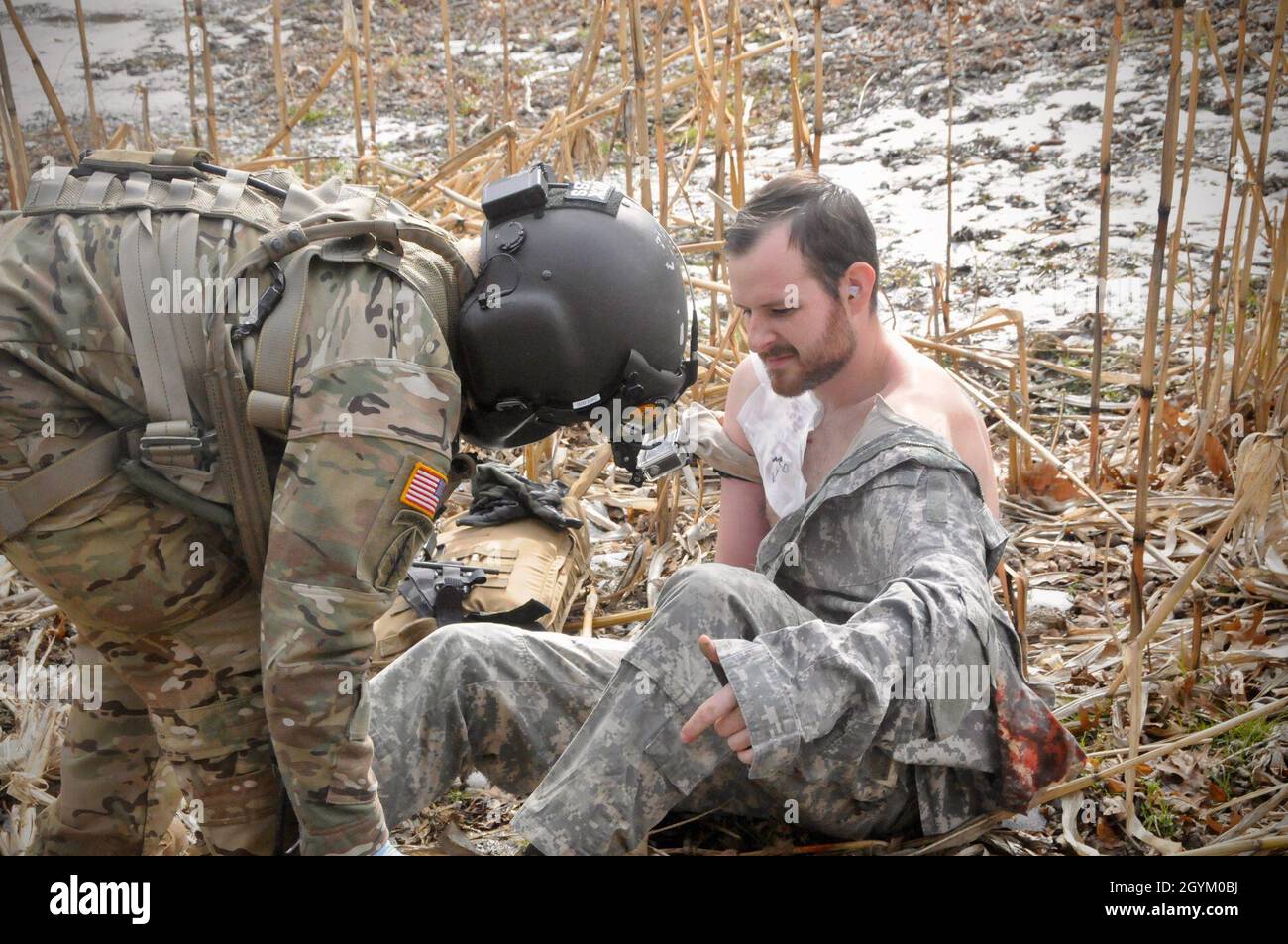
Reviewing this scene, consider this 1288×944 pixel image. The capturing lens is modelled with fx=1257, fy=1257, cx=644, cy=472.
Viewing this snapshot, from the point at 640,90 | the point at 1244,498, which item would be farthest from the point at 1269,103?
the point at 640,90

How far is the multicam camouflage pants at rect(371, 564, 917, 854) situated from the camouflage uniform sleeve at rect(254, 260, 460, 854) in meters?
0.40

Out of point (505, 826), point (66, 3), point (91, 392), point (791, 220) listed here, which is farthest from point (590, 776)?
point (66, 3)

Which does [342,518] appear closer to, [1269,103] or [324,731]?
[324,731]

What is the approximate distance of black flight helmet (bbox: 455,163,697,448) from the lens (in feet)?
7.39

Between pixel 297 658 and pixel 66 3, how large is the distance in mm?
8624

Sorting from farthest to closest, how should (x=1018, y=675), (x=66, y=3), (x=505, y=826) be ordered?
(x=66, y=3) < (x=505, y=826) < (x=1018, y=675)

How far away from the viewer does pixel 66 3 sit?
893 cm

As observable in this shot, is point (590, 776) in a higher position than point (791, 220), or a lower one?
lower

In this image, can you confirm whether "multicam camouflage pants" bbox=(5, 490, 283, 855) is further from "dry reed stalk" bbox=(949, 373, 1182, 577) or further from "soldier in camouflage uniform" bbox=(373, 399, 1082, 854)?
"dry reed stalk" bbox=(949, 373, 1182, 577)

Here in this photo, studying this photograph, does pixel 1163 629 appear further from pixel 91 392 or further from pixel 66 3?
pixel 66 3

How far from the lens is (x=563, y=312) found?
2275 mm

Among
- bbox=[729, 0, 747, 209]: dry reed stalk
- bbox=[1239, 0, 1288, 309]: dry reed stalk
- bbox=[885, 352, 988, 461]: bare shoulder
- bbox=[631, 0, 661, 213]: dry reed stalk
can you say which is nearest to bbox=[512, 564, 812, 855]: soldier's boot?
bbox=[885, 352, 988, 461]: bare shoulder

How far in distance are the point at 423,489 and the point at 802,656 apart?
661mm

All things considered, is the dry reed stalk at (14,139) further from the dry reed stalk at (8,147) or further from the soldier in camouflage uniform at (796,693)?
the soldier in camouflage uniform at (796,693)
